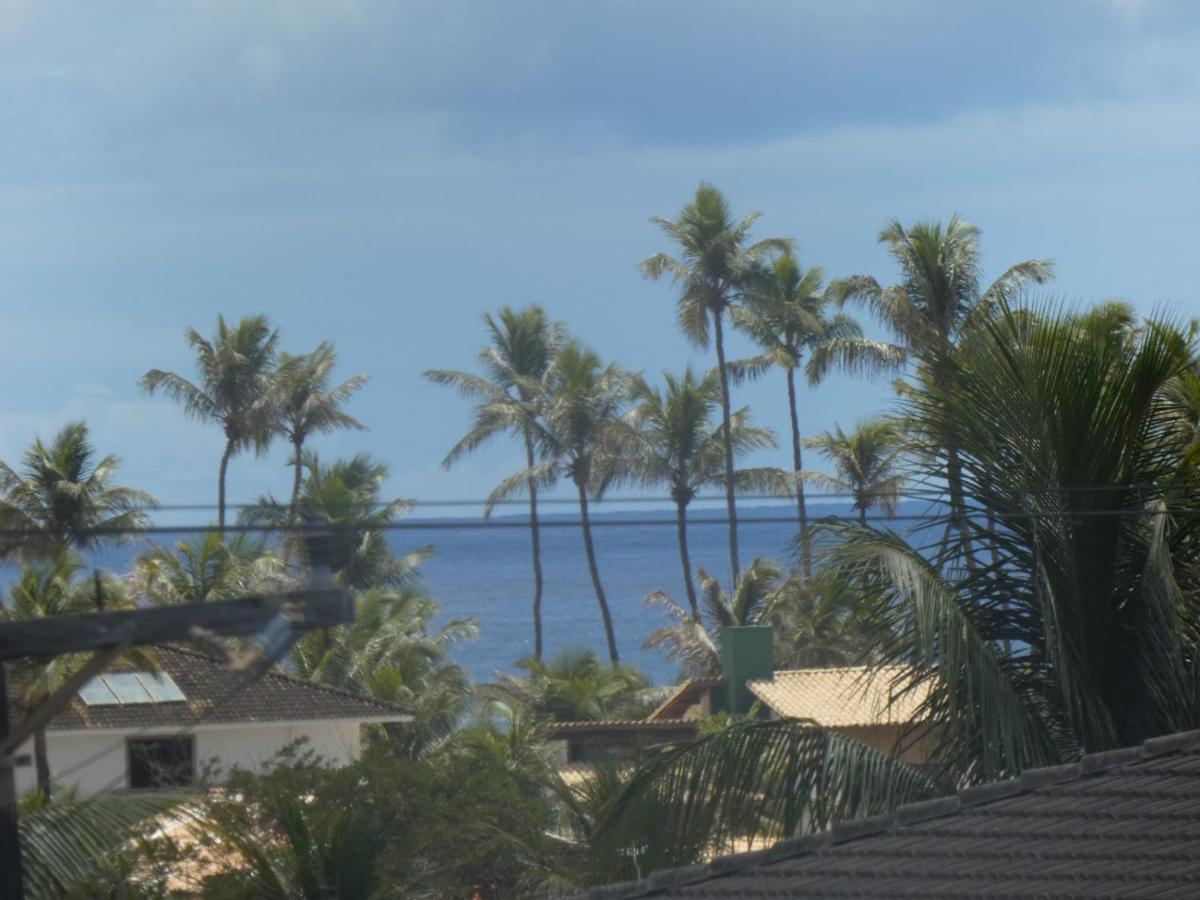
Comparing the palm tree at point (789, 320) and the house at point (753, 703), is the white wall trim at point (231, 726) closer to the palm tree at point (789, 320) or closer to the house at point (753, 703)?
the house at point (753, 703)

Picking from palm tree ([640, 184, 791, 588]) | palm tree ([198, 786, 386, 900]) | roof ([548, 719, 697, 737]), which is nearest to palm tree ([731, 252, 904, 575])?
palm tree ([640, 184, 791, 588])

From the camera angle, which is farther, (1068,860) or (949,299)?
(949,299)

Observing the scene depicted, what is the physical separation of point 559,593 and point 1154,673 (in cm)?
16543

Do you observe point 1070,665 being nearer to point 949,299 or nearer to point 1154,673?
point 1154,673

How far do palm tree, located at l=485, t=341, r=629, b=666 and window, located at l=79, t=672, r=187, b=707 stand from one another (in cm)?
2106

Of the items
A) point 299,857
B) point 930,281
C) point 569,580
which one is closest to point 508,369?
point 930,281

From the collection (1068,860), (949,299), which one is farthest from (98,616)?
(949,299)

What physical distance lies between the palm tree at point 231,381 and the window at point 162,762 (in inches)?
804

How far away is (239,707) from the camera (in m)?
28.2

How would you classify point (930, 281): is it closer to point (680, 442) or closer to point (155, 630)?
point (680, 442)

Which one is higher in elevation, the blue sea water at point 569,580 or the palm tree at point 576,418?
the palm tree at point 576,418

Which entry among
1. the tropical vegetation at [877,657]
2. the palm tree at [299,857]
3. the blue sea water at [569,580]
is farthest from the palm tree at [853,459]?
the blue sea water at [569,580]

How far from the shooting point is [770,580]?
43.2m

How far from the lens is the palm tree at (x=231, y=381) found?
47344 millimetres
